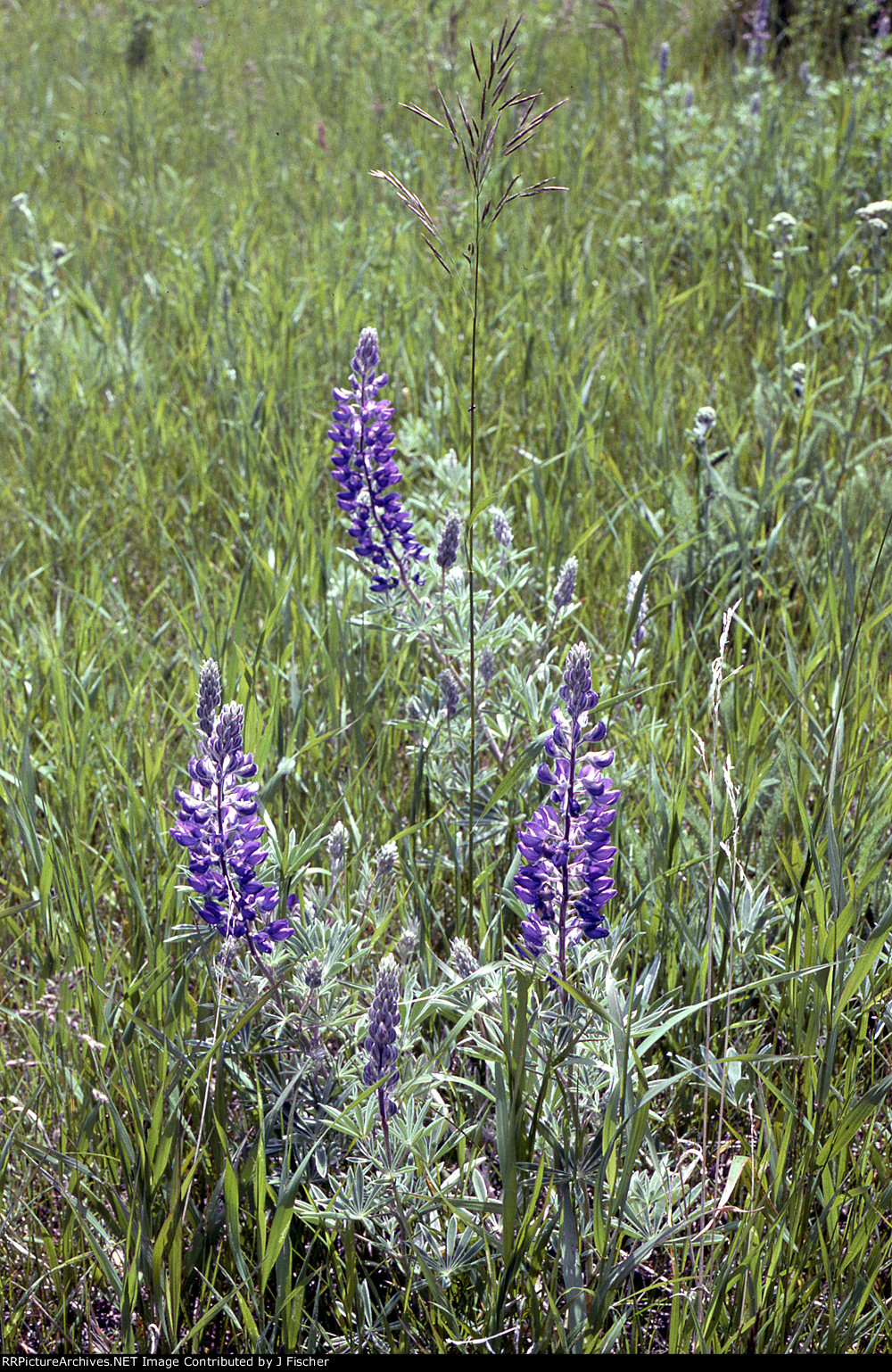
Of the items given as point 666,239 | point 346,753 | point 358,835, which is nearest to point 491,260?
point 666,239

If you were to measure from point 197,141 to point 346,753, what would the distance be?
5343 millimetres

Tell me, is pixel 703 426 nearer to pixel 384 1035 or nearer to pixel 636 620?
pixel 636 620

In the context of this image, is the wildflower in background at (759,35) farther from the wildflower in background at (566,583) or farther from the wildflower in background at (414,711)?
the wildflower in background at (414,711)

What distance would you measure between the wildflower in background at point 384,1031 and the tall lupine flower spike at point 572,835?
0.62ft

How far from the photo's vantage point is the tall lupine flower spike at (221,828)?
1.23 m

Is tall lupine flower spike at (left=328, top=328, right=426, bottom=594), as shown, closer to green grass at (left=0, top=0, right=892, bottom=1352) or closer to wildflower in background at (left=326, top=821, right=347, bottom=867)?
green grass at (left=0, top=0, right=892, bottom=1352)

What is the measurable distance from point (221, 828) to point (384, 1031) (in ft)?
1.04

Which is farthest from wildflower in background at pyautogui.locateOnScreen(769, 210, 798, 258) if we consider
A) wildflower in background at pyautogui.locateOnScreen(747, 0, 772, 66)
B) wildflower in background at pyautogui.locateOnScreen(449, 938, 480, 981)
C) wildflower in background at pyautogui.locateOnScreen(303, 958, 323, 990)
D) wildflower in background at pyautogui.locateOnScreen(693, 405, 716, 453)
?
wildflower in background at pyautogui.locateOnScreen(303, 958, 323, 990)

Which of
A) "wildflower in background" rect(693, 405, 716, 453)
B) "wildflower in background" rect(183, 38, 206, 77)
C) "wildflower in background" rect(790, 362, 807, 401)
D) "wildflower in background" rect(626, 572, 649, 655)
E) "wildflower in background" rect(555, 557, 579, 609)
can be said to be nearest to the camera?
"wildflower in background" rect(555, 557, 579, 609)

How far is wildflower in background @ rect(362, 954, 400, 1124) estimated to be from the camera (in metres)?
1.17

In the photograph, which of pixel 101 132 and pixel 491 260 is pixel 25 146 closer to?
pixel 101 132

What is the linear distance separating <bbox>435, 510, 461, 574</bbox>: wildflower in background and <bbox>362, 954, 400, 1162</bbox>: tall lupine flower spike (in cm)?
90

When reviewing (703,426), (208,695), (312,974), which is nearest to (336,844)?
(312,974)

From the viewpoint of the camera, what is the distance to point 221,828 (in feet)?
4.13
